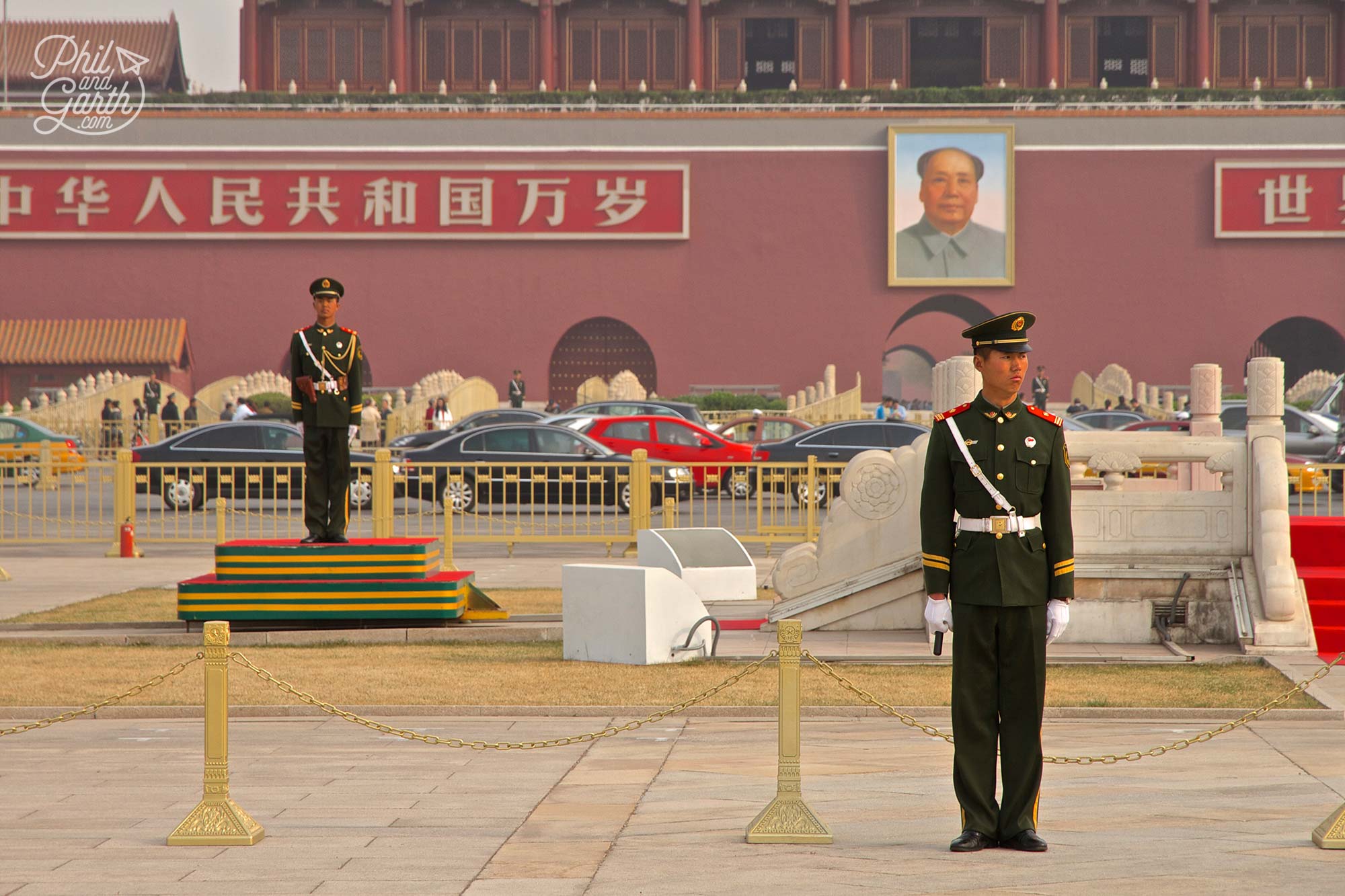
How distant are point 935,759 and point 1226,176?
32572 mm

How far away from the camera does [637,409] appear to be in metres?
27.1

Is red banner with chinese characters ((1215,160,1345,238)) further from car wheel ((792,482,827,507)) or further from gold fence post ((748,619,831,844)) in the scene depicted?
gold fence post ((748,619,831,844))

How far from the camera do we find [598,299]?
37.1 metres

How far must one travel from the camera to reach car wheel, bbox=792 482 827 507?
57.5 feet

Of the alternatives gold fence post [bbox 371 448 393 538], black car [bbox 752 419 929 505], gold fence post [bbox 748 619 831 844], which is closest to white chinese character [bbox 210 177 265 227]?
black car [bbox 752 419 929 505]

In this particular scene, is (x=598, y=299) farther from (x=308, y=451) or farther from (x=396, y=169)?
(x=308, y=451)

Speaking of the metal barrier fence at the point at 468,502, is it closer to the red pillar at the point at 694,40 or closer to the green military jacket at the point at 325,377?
the green military jacket at the point at 325,377

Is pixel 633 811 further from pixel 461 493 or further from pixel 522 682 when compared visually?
pixel 461 493

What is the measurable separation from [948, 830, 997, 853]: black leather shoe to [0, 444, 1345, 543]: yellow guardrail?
1003 centimetres

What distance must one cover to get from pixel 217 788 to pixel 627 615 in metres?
4.46

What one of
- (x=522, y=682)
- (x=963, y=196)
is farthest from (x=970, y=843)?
(x=963, y=196)

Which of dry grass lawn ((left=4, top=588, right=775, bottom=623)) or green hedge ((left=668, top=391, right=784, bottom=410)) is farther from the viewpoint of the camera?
Result: green hedge ((left=668, top=391, right=784, bottom=410))

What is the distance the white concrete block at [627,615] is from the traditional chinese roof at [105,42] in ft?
135

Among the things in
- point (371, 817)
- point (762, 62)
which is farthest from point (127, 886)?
point (762, 62)
